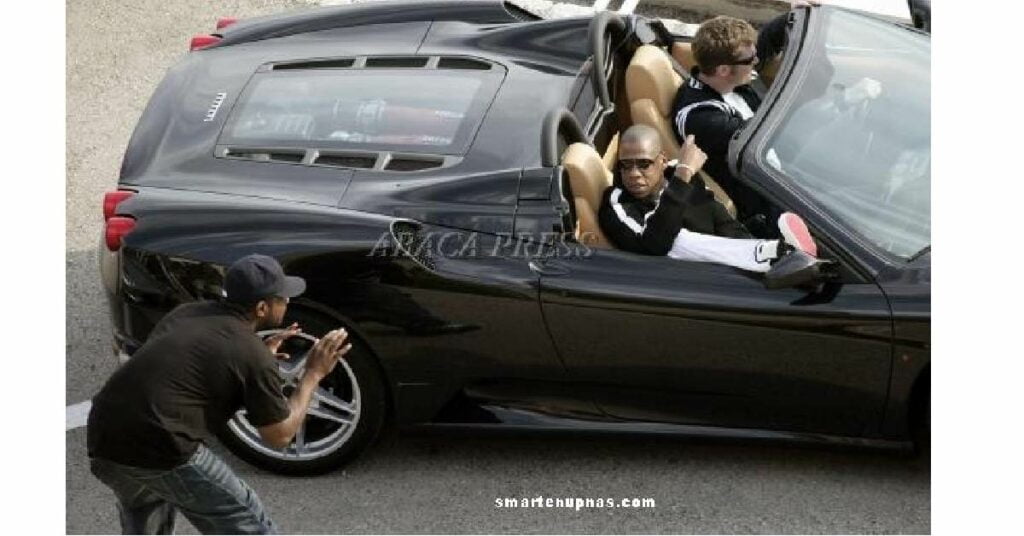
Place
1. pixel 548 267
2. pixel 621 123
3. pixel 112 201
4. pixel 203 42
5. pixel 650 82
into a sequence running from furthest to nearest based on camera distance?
pixel 203 42, pixel 621 123, pixel 650 82, pixel 112 201, pixel 548 267

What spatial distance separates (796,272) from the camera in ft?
16.8

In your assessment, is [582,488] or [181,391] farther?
[582,488]

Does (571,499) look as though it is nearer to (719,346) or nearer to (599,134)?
(719,346)

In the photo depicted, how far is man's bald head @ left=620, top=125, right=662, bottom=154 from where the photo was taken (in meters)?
5.71

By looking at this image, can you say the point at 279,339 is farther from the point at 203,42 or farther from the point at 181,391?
the point at 203,42

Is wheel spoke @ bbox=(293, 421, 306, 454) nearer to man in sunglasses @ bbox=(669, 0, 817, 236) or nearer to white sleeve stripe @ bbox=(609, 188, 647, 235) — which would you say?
white sleeve stripe @ bbox=(609, 188, 647, 235)

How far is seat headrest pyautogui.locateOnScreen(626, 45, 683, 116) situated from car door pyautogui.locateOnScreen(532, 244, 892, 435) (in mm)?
1166

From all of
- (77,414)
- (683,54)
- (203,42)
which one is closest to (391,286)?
(77,414)

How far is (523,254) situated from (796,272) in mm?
953

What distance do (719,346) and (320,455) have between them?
1.55m

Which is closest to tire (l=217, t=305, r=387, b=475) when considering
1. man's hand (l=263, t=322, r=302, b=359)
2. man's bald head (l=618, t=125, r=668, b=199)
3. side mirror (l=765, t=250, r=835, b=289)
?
man's hand (l=263, t=322, r=302, b=359)

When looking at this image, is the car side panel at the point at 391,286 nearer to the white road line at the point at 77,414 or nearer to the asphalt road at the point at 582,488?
the asphalt road at the point at 582,488

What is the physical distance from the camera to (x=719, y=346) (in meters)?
5.29

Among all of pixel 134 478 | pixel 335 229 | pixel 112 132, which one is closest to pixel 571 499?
pixel 335 229
